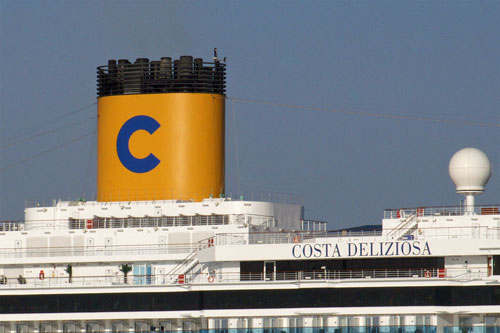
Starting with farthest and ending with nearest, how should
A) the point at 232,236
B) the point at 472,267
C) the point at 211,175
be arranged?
the point at 211,175, the point at 232,236, the point at 472,267

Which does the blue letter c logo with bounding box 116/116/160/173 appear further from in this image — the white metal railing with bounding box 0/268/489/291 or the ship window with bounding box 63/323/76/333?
the ship window with bounding box 63/323/76/333

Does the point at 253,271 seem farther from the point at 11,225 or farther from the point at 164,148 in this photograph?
the point at 11,225

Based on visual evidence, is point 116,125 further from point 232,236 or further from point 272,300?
point 272,300

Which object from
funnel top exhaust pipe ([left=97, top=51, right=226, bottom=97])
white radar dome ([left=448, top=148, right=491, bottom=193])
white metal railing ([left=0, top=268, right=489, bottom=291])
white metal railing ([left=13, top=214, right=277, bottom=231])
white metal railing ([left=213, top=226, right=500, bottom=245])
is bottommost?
white metal railing ([left=0, top=268, right=489, bottom=291])

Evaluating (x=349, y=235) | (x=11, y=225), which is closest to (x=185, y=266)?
(x=349, y=235)

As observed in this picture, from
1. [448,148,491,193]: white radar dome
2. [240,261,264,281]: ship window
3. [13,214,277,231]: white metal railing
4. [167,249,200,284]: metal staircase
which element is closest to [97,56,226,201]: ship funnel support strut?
[13,214,277,231]: white metal railing

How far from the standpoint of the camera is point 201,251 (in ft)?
238

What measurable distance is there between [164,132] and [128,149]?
99.5 inches

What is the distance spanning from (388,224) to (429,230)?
2.48 meters

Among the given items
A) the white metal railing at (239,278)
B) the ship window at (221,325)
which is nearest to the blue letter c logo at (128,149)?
the white metal railing at (239,278)

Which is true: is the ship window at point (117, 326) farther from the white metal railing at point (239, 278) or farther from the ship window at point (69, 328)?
the ship window at point (69, 328)

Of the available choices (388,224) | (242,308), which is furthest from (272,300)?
(388,224)

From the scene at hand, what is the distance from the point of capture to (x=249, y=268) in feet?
234

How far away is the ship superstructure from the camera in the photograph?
6912 centimetres
